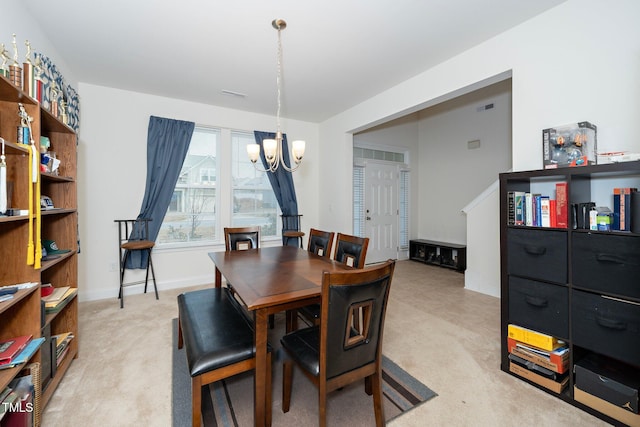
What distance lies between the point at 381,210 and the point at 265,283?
4.03 m

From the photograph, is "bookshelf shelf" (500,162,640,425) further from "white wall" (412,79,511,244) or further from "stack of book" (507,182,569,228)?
"white wall" (412,79,511,244)

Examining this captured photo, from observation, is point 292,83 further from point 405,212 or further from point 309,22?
point 405,212

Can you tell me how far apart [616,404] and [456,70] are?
8.85 feet

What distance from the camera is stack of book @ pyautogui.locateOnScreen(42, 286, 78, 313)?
1792 mm

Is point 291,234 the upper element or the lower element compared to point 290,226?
lower

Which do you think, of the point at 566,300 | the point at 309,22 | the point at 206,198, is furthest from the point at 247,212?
the point at 566,300

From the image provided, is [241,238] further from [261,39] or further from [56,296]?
[261,39]

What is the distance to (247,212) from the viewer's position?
4.44 meters

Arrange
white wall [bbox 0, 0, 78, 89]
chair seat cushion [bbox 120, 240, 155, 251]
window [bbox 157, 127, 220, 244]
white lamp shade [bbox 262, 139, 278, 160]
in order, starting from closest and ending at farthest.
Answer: white wall [bbox 0, 0, 78, 89], white lamp shade [bbox 262, 139, 278, 160], chair seat cushion [bbox 120, 240, 155, 251], window [bbox 157, 127, 220, 244]

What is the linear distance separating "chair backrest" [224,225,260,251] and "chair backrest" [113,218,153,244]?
1.35 m

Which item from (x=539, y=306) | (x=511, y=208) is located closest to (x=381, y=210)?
(x=511, y=208)

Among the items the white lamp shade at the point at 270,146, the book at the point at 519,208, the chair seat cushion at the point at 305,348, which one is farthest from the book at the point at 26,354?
the book at the point at 519,208

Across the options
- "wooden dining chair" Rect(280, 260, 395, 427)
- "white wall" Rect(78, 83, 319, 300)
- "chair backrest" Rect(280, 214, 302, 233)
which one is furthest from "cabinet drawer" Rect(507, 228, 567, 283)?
"white wall" Rect(78, 83, 319, 300)

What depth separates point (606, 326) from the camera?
152 cm
